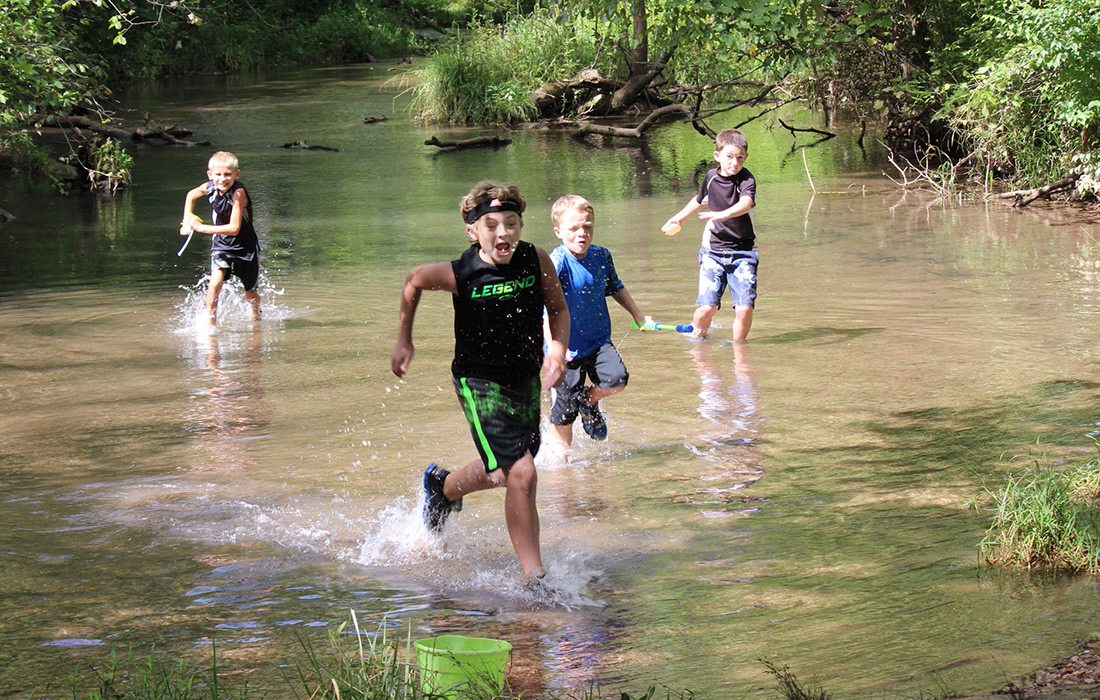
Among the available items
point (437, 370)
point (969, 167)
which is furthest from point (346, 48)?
point (437, 370)

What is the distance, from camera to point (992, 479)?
622cm

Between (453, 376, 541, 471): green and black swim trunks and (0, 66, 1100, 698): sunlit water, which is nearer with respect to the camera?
(0, 66, 1100, 698): sunlit water

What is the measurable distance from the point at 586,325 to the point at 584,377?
0.93ft

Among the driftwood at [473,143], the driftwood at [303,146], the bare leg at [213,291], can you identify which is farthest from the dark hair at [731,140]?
the driftwood at [303,146]

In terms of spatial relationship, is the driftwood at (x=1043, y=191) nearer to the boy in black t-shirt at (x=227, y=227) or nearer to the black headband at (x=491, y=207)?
the boy in black t-shirt at (x=227, y=227)

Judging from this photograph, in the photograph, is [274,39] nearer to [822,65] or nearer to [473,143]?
[473,143]

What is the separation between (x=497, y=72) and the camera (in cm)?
3059

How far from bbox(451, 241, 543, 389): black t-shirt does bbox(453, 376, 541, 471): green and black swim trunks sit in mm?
45

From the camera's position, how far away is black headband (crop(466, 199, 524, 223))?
5230 mm

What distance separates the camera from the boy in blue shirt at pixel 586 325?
273 inches

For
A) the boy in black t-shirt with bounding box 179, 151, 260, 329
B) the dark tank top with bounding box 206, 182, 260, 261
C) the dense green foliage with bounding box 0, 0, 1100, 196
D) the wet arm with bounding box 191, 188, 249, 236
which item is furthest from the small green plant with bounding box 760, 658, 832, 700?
the dense green foliage with bounding box 0, 0, 1100, 196

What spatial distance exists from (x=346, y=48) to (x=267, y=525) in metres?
49.0

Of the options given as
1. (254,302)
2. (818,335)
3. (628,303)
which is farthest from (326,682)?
(254,302)

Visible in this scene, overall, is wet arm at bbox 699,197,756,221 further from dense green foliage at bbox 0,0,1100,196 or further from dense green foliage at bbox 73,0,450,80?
dense green foliage at bbox 73,0,450,80
